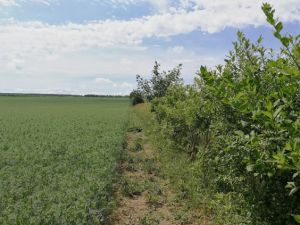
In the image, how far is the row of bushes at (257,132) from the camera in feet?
5.85

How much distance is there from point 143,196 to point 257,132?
22.3 ft

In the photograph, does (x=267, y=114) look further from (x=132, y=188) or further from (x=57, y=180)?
(x=57, y=180)

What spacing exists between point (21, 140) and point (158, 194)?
493 inches

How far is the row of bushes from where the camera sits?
178 cm

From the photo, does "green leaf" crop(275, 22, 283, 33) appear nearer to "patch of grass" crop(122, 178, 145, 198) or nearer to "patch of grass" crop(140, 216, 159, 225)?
"patch of grass" crop(140, 216, 159, 225)

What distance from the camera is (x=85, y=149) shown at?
1675 cm

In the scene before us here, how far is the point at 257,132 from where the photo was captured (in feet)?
12.7

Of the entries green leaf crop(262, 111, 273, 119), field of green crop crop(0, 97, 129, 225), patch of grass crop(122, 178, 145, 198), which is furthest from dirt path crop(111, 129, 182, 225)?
green leaf crop(262, 111, 273, 119)

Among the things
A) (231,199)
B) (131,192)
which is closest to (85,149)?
A: (131,192)

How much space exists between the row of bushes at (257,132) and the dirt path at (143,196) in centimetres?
112

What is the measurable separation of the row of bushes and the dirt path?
3.68ft

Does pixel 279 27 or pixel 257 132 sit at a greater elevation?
pixel 279 27

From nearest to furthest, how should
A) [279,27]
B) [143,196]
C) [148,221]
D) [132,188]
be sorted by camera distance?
[279,27]
[148,221]
[143,196]
[132,188]

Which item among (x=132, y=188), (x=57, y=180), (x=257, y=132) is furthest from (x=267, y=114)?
(x=57, y=180)
